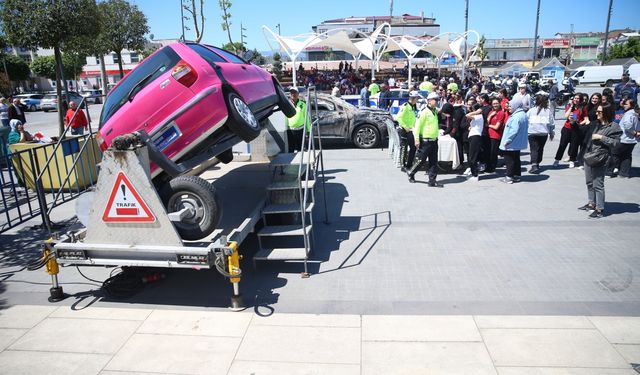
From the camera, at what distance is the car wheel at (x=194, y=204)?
455 centimetres

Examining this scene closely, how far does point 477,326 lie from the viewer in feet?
13.5

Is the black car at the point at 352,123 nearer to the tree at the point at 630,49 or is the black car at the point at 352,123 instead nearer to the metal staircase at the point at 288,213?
the metal staircase at the point at 288,213

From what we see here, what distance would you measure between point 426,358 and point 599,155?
4.61 m

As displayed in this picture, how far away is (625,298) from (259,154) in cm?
616

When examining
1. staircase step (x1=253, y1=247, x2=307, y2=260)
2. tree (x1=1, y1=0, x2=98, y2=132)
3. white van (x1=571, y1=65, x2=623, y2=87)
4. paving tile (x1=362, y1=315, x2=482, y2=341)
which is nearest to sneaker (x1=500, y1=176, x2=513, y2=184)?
paving tile (x1=362, y1=315, x2=482, y2=341)

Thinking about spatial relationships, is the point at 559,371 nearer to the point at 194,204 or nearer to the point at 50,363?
the point at 194,204

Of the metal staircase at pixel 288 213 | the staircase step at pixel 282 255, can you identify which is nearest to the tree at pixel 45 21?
the metal staircase at pixel 288 213

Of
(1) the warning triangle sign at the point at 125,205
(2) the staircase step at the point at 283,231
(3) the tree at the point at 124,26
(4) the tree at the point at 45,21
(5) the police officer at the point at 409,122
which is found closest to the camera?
(1) the warning triangle sign at the point at 125,205

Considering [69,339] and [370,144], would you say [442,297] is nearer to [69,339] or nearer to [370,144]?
[69,339]

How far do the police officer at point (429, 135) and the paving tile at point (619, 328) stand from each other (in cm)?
486

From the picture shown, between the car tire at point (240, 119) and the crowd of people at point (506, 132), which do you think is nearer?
the car tire at point (240, 119)

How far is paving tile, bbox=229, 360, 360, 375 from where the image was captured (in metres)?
3.55

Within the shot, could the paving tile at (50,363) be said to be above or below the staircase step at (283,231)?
below

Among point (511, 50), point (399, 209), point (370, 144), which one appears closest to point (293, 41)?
point (370, 144)
